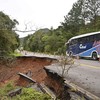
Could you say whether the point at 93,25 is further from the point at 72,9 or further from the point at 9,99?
the point at 9,99

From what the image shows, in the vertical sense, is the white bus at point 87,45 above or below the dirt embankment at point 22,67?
above

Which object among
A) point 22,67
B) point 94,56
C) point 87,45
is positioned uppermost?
point 87,45

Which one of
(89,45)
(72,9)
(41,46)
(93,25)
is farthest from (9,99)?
(41,46)

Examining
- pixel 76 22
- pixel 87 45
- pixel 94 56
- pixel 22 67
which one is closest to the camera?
pixel 22 67

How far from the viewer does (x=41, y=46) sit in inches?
3664

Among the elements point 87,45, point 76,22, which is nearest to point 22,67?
point 87,45

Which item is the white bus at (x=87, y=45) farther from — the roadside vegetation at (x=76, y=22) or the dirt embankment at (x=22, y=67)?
the roadside vegetation at (x=76, y=22)

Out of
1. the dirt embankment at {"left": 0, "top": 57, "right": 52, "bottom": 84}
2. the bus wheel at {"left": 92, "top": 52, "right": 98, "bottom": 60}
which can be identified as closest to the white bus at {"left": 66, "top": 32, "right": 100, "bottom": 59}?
the bus wheel at {"left": 92, "top": 52, "right": 98, "bottom": 60}

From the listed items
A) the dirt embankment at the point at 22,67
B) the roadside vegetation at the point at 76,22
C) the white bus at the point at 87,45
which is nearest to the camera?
the dirt embankment at the point at 22,67

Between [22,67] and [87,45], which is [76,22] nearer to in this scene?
[87,45]

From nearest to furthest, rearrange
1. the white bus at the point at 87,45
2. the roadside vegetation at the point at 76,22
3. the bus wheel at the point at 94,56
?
the white bus at the point at 87,45 → the bus wheel at the point at 94,56 → the roadside vegetation at the point at 76,22

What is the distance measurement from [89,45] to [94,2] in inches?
1550

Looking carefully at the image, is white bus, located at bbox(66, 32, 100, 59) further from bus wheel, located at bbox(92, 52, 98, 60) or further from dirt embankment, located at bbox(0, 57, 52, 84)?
dirt embankment, located at bbox(0, 57, 52, 84)

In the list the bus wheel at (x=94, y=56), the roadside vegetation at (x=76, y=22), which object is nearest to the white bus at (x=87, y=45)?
the bus wheel at (x=94, y=56)
